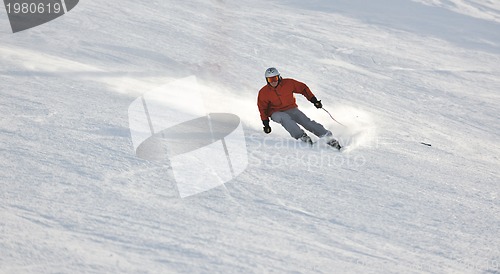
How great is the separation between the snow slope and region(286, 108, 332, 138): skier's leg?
39 cm

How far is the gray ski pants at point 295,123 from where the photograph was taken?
7160mm

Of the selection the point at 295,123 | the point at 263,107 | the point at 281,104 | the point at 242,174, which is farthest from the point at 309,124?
the point at 242,174

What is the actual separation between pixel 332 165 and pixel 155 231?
2.74 meters

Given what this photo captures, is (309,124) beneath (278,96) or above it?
beneath

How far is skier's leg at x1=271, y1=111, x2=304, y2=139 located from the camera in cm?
714

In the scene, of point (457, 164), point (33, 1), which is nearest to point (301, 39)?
point (33, 1)

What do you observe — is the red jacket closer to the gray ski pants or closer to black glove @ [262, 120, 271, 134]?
the gray ski pants

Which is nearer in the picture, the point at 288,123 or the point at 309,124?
the point at 288,123

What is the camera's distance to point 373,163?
658 centimetres

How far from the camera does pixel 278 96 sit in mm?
7645

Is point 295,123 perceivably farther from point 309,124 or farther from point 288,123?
point 309,124

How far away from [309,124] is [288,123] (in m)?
0.32

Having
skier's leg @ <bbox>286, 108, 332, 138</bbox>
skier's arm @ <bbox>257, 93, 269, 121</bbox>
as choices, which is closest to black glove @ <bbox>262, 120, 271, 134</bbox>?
skier's arm @ <bbox>257, 93, 269, 121</bbox>

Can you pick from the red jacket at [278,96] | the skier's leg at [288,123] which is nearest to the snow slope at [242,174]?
the skier's leg at [288,123]
